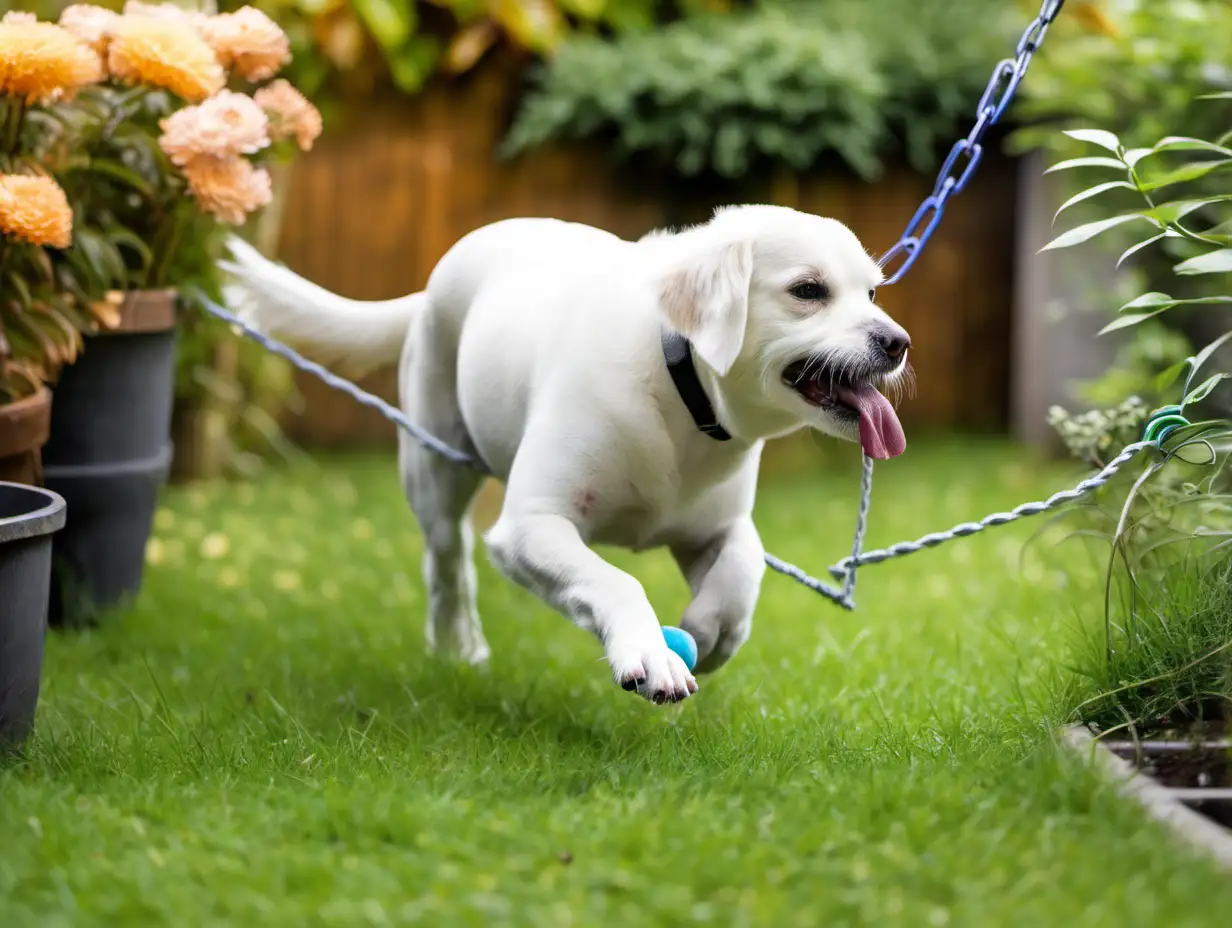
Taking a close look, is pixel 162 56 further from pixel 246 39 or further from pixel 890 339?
pixel 890 339

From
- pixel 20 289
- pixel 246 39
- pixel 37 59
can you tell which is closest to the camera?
pixel 37 59

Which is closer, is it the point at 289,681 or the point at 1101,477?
the point at 1101,477

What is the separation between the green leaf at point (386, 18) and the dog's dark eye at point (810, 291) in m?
4.81

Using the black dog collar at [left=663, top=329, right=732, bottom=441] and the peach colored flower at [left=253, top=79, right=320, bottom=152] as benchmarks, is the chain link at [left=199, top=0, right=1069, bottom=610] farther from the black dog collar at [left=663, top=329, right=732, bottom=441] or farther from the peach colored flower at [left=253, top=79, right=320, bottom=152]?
the peach colored flower at [left=253, top=79, right=320, bottom=152]

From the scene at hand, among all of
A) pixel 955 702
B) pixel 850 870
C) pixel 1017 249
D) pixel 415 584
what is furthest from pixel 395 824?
pixel 1017 249

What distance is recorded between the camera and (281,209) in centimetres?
726

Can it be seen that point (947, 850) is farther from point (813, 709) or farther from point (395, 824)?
point (813, 709)

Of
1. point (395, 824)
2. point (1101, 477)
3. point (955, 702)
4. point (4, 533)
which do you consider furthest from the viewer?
point (955, 702)

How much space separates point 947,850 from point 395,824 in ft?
2.77

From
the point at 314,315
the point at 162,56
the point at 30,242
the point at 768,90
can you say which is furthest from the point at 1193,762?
the point at 768,90

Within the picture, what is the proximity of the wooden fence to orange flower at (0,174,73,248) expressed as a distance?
454 cm

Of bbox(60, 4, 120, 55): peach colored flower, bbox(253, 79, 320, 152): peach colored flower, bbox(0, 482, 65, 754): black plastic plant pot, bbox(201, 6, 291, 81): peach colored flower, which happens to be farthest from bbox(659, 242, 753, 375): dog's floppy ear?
bbox(60, 4, 120, 55): peach colored flower

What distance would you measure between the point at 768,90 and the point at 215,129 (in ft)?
12.7

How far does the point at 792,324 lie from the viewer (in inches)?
115
